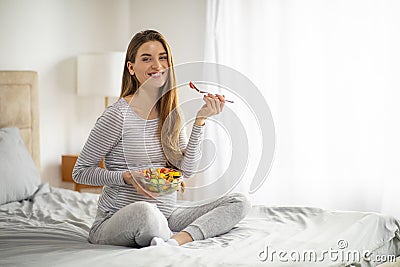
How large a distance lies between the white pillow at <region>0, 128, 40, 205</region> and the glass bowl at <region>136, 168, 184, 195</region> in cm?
119

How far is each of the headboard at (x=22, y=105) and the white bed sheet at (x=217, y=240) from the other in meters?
0.64

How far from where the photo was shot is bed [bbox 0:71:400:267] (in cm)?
233

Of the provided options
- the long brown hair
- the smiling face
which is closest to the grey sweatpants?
the long brown hair

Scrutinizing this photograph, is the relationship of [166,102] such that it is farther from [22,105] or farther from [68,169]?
[68,169]

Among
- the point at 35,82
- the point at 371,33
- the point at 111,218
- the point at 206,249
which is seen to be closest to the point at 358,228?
the point at 206,249

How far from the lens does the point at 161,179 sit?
2.58 meters

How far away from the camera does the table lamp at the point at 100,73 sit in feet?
14.6

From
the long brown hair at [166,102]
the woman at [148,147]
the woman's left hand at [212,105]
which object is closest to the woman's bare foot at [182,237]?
the woman at [148,147]

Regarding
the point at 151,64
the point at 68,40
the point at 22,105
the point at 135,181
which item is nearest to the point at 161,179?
the point at 135,181

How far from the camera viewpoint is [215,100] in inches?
104

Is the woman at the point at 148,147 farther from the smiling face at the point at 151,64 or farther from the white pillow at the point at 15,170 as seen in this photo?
the white pillow at the point at 15,170

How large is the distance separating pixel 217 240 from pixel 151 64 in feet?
2.43

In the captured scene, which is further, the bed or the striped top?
the striped top

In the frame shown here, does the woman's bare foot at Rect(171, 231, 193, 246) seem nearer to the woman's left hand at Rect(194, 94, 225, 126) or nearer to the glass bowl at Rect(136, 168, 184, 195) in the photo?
the glass bowl at Rect(136, 168, 184, 195)
